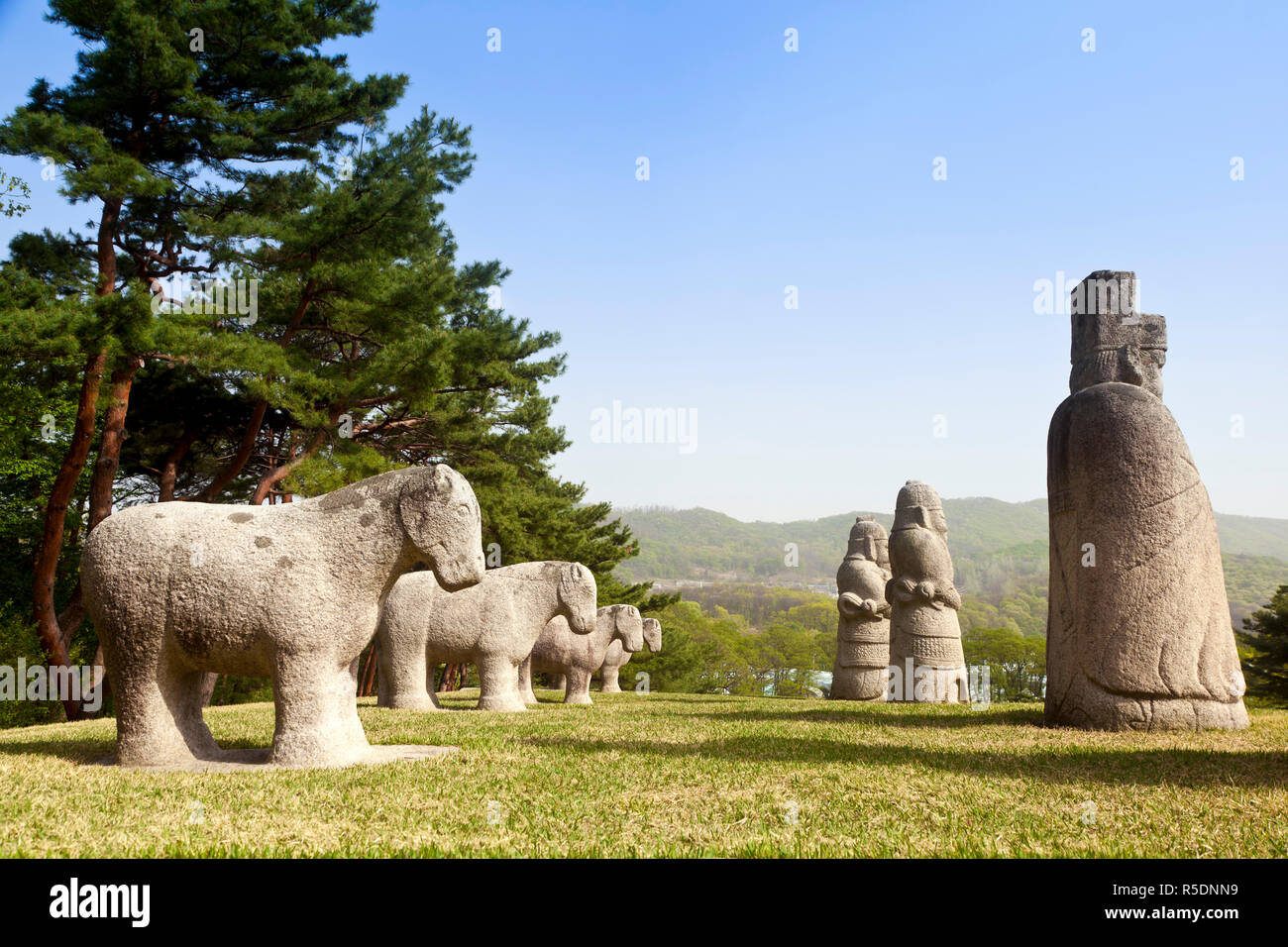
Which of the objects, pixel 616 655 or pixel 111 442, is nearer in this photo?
pixel 111 442

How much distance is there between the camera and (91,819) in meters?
4.50

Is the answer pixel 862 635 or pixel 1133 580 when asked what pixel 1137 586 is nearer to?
pixel 1133 580

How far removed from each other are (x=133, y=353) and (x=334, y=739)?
9491 millimetres

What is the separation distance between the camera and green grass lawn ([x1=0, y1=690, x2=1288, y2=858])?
4.01 metres

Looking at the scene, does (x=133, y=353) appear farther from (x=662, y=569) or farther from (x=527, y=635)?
(x=662, y=569)

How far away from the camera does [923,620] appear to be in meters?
14.7

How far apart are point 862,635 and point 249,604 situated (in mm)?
12545

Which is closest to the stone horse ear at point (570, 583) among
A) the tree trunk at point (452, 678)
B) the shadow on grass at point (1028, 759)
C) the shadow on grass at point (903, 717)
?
the shadow on grass at point (903, 717)

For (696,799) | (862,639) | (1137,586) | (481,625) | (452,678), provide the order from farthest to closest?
1. (452,678)
2. (862,639)
3. (481,625)
4. (1137,586)
5. (696,799)

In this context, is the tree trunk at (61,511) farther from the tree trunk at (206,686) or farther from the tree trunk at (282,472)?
the tree trunk at (206,686)

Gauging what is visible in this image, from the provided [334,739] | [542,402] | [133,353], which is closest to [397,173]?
[133,353]

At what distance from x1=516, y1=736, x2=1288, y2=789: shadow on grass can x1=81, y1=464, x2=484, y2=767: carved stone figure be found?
2.11 m

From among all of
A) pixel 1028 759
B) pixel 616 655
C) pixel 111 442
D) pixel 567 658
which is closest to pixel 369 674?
pixel 616 655

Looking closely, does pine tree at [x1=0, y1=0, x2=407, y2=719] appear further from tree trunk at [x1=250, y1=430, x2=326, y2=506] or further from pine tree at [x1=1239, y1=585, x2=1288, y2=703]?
pine tree at [x1=1239, y1=585, x2=1288, y2=703]
